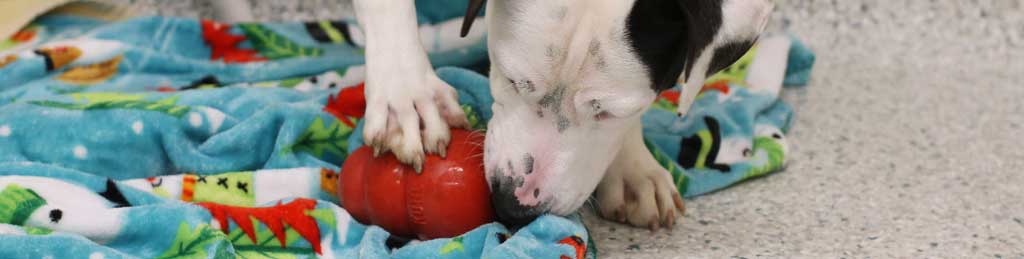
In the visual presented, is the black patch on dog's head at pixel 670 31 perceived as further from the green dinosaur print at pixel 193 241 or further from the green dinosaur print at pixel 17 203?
the green dinosaur print at pixel 17 203

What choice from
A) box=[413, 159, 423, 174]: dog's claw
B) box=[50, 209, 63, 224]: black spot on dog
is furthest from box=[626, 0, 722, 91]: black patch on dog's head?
box=[50, 209, 63, 224]: black spot on dog

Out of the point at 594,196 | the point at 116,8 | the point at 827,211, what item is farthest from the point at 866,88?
the point at 116,8

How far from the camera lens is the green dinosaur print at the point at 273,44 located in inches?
102

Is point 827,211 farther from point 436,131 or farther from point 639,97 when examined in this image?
point 436,131

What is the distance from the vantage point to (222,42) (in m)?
2.60

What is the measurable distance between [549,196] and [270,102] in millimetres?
684

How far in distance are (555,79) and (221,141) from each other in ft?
2.14

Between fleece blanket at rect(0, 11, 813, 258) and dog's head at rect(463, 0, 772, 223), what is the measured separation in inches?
2.6

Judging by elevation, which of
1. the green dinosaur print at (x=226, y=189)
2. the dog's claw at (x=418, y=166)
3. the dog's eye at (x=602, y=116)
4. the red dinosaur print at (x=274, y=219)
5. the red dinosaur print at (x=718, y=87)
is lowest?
the green dinosaur print at (x=226, y=189)

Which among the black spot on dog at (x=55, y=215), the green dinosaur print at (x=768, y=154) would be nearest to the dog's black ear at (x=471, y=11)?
the black spot on dog at (x=55, y=215)

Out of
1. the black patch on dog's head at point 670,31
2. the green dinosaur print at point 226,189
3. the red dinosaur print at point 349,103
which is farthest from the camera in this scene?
the red dinosaur print at point 349,103

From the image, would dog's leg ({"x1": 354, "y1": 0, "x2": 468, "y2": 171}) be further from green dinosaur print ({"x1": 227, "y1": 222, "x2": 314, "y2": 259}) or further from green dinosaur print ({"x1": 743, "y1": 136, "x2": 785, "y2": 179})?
green dinosaur print ({"x1": 743, "y1": 136, "x2": 785, "y2": 179})

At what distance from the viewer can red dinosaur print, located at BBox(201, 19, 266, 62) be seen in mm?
2561

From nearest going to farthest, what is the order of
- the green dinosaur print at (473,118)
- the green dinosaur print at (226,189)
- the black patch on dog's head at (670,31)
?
the black patch on dog's head at (670,31) → the green dinosaur print at (226,189) → the green dinosaur print at (473,118)
